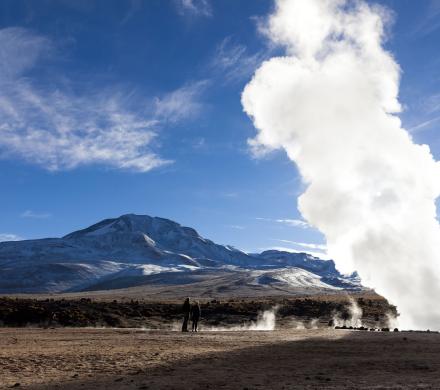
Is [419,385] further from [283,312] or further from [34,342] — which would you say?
[283,312]

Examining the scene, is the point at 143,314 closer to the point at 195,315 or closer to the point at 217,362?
the point at 195,315

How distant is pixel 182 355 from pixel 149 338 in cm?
665

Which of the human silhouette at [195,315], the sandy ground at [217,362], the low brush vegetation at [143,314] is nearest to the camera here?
the sandy ground at [217,362]

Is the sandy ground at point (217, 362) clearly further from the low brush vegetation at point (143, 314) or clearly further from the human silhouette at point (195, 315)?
the low brush vegetation at point (143, 314)

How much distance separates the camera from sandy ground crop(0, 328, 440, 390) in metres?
14.6

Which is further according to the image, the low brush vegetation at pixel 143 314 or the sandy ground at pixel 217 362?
the low brush vegetation at pixel 143 314

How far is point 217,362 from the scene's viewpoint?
724 inches

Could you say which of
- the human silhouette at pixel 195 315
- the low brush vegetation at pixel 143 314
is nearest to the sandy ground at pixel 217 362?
the human silhouette at pixel 195 315

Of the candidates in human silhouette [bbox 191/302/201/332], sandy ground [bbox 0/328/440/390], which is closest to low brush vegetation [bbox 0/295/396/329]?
human silhouette [bbox 191/302/201/332]

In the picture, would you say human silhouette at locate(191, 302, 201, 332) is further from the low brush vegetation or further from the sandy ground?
the low brush vegetation

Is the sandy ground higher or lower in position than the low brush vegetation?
lower

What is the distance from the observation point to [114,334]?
28.3 meters

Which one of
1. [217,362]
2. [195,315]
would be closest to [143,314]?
[195,315]

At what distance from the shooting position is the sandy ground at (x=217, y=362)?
14.6 metres
